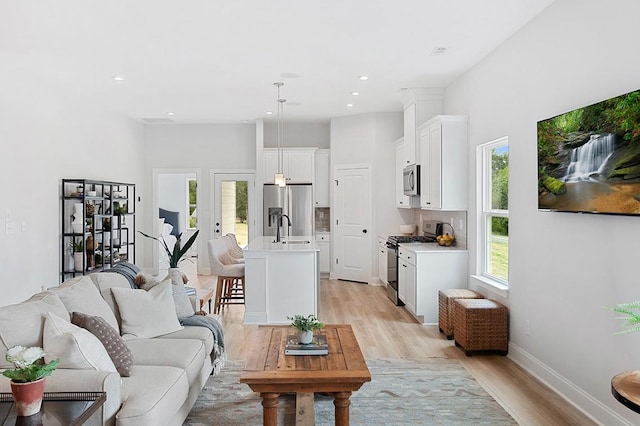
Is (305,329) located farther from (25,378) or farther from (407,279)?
(407,279)

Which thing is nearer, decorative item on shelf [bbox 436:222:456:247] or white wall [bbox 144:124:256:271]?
decorative item on shelf [bbox 436:222:456:247]

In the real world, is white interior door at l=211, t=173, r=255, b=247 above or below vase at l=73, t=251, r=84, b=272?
above

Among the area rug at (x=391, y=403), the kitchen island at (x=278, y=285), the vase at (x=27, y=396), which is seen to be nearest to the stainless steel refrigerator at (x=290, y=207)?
the kitchen island at (x=278, y=285)

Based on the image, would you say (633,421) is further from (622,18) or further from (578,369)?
(622,18)

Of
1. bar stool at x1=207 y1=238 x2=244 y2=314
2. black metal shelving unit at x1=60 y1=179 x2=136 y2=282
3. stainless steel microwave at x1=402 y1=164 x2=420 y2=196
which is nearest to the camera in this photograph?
bar stool at x1=207 y1=238 x2=244 y2=314

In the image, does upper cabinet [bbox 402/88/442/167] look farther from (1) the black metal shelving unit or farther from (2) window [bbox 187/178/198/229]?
(2) window [bbox 187/178/198/229]

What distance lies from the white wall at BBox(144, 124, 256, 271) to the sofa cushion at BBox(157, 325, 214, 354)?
5960 mm

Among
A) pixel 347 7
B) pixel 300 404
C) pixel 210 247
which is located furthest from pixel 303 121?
pixel 300 404

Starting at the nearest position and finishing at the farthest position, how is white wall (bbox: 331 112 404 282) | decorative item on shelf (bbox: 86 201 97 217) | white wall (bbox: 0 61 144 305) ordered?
white wall (bbox: 0 61 144 305) < decorative item on shelf (bbox: 86 201 97 217) < white wall (bbox: 331 112 404 282)

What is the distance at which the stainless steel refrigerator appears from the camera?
8.85m

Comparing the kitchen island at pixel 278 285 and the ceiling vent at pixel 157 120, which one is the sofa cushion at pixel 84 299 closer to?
the kitchen island at pixel 278 285

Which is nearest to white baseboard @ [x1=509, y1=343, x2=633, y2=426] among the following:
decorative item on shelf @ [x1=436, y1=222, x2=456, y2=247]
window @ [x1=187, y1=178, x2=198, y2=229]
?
decorative item on shelf @ [x1=436, y1=222, x2=456, y2=247]

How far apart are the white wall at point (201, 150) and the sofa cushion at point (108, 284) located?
19.2 ft

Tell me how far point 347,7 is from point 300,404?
2901 millimetres
